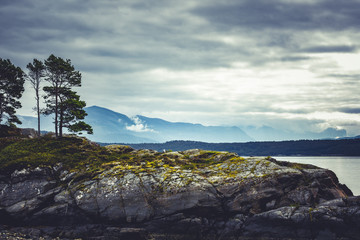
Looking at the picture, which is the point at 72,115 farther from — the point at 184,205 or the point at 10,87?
the point at 184,205

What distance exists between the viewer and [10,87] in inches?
2378

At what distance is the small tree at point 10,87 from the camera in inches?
2347

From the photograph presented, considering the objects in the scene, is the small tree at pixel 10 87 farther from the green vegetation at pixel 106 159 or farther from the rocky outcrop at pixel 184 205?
the rocky outcrop at pixel 184 205

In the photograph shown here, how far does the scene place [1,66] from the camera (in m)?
58.9

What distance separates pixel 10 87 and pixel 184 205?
156ft

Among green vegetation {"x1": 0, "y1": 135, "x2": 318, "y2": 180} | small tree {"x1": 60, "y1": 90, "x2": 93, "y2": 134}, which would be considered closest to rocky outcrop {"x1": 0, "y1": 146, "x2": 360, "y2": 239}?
green vegetation {"x1": 0, "y1": 135, "x2": 318, "y2": 180}

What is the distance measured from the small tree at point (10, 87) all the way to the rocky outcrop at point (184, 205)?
2463 cm

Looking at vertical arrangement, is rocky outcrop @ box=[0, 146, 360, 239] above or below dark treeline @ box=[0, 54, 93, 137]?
below

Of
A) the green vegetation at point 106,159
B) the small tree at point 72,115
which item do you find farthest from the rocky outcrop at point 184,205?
the small tree at point 72,115

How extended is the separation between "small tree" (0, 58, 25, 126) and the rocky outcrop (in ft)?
80.8

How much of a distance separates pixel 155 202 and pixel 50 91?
112ft

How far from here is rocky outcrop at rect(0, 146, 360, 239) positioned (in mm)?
34188

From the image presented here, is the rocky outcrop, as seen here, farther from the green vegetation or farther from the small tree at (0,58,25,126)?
the small tree at (0,58,25,126)

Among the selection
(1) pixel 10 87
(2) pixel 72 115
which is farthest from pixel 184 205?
(1) pixel 10 87
